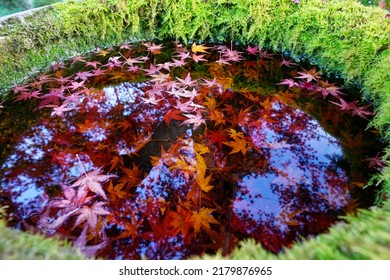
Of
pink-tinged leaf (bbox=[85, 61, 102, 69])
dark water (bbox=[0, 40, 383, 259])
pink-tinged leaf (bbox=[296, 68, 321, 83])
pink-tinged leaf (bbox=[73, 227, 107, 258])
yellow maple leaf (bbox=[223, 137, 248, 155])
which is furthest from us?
pink-tinged leaf (bbox=[85, 61, 102, 69])

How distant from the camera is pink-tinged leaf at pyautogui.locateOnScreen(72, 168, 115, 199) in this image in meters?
1.64

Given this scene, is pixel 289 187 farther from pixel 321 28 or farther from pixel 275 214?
pixel 321 28

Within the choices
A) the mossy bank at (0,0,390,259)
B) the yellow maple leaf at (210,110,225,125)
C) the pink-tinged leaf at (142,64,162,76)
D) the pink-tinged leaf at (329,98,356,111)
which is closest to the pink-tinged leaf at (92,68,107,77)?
the pink-tinged leaf at (142,64,162,76)

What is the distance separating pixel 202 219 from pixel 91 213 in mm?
604

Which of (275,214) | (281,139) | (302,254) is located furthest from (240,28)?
(302,254)

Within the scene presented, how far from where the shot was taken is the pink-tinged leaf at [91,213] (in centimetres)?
148

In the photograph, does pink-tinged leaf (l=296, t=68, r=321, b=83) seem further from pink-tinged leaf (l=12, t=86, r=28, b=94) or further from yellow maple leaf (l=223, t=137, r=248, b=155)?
pink-tinged leaf (l=12, t=86, r=28, b=94)

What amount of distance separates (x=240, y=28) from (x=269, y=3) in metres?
0.41

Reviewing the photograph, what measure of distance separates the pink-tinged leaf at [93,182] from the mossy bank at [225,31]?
1.44 metres

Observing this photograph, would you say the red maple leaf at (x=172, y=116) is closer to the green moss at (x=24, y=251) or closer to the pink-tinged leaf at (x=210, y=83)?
the pink-tinged leaf at (x=210, y=83)

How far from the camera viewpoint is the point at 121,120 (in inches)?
85.9

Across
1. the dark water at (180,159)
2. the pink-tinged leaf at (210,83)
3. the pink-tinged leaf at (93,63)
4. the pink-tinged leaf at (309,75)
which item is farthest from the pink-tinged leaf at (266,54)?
the pink-tinged leaf at (93,63)

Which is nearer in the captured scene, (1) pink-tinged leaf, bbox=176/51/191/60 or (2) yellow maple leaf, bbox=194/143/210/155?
(2) yellow maple leaf, bbox=194/143/210/155

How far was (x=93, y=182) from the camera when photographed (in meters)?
1.68
